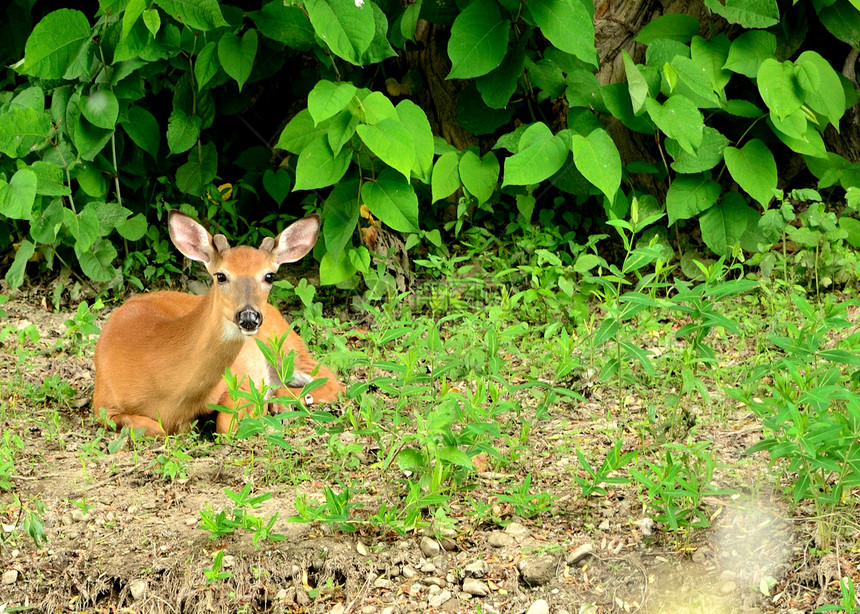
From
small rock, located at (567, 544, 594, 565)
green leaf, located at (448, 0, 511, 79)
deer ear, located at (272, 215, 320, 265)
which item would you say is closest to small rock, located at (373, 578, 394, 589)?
small rock, located at (567, 544, 594, 565)

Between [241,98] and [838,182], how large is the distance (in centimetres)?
333

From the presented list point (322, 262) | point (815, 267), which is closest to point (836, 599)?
point (815, 267)

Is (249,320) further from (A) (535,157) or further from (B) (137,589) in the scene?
(A) (535,157)

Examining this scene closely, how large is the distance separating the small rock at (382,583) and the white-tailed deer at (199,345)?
43.1 inches

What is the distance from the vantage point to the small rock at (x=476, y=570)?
9.57 feet

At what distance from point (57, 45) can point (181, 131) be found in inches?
28.7

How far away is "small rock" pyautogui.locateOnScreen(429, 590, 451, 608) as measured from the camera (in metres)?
2.82

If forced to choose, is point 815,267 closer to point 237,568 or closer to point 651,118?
point 651,118

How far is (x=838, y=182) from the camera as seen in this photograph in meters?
5.48

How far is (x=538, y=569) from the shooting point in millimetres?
2887

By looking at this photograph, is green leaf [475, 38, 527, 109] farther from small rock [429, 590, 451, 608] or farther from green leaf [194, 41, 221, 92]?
small rock [429, 590, 451, 608]

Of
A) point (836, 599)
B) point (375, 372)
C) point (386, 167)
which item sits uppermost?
point (386, 167)

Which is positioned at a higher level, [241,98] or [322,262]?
[241,98]

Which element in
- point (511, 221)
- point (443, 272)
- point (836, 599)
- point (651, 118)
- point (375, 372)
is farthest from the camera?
point (511, 221)
